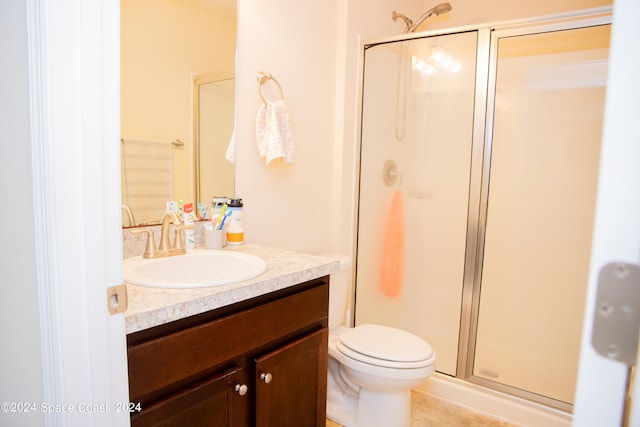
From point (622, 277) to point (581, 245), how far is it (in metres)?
2.31

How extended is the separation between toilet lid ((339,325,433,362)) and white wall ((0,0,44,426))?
3.93 feet

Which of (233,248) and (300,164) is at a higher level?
(300,164)

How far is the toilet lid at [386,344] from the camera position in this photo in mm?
1560

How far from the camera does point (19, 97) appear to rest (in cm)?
64

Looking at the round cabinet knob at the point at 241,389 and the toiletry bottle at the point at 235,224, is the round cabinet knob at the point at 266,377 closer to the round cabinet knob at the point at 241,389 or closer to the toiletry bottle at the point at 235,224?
the round cabinet knob at the point at 241,389

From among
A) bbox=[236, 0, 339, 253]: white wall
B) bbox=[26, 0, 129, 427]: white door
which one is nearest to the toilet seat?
bbox=[236, 0, 339, 253]: white wall

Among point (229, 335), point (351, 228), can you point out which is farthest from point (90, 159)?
point (351, 228)

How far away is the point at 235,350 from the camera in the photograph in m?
0.99

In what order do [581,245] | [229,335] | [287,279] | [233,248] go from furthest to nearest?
[581,245] → [233,248] → [287,279] → [229,335]

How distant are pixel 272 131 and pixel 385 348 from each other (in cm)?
109

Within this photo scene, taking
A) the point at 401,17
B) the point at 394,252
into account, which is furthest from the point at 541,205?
the point at 401,17

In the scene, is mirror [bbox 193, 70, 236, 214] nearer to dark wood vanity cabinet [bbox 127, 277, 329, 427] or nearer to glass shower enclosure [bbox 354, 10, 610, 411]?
dark wood vanity cabinet [bbox 127, 277, 329, 427]

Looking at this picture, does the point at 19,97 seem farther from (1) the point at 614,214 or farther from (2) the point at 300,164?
(2) the point at 300,164

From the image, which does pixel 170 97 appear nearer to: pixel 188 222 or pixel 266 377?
pixel 188 222
